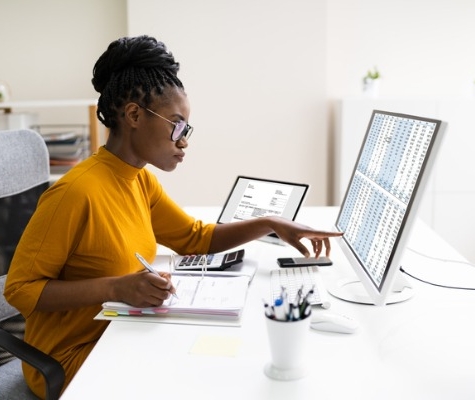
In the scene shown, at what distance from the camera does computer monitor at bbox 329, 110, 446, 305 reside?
3.87 ft

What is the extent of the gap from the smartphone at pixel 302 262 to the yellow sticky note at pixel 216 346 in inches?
20.0

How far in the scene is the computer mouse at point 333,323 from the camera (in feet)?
4.05

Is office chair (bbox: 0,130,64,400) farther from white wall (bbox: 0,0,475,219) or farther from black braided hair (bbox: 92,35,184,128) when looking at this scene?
white wall (bbox: 0,0,475,219)

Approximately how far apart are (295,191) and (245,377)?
0.91m

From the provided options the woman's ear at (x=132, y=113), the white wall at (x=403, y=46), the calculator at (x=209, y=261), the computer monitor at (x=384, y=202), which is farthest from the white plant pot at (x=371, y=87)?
the woman's ear at (x=132, y=113)

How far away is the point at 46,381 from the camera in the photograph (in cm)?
→ 124

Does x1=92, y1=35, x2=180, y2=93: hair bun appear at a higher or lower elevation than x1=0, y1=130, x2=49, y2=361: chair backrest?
higher

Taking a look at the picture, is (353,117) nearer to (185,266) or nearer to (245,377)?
(185,266)

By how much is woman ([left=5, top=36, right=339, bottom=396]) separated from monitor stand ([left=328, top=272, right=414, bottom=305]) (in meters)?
0.16

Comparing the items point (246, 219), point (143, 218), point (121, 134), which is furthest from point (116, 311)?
point (246, 219)

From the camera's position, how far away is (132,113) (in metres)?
1.48

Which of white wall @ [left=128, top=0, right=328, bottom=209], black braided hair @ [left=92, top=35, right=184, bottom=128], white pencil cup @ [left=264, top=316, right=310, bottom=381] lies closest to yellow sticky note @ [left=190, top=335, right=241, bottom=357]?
white pencil cup @ [left=264, top=316, right=310, bottom=381]

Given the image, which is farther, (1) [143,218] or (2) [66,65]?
(2) [66,65]

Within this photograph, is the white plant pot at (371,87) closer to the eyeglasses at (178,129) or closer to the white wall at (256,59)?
the white wall at (256,59)
